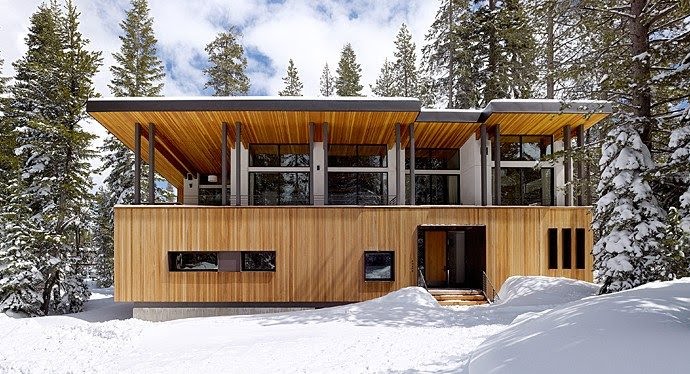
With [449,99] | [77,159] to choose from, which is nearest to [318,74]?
[449,99]

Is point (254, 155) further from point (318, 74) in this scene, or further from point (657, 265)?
point (318, 74)

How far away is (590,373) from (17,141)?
25.6m

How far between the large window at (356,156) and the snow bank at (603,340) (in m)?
10.1

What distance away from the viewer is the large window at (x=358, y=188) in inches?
651

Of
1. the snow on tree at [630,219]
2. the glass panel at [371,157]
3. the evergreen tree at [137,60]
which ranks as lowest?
the snow on tree at [630,219]

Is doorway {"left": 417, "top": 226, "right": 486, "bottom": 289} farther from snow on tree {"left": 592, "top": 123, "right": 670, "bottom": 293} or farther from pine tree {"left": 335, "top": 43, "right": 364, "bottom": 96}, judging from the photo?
pine tree {"left": 335, "top": 43, "right": 364, "bottom": 96}

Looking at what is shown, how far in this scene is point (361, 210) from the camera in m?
13.9

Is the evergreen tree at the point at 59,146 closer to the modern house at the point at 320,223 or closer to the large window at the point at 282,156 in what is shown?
the modern house at the point at 320,223

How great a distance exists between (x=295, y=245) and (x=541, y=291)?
24.8ft

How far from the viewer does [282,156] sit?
16.6m

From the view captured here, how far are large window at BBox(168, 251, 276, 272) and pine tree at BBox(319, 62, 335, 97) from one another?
33932mm

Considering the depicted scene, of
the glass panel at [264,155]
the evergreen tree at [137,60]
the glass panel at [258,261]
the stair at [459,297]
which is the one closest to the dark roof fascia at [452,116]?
the glass panel at [264,155]

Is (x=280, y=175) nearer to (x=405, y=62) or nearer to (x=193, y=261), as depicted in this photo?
(x=193, y=261)

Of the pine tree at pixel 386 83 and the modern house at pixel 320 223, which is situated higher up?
the pine tree at pixel 386 83
